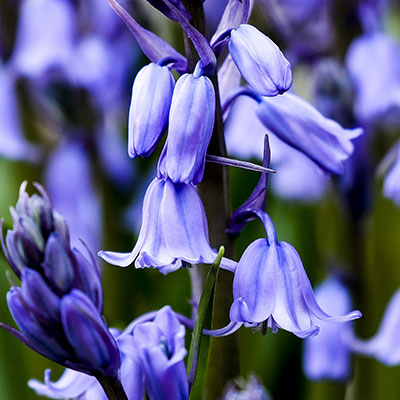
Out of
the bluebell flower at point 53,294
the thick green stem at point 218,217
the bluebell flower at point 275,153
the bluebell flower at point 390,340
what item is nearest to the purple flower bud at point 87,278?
the bluebell flower at point 53,294

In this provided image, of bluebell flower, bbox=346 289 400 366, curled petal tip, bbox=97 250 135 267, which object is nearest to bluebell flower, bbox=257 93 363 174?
curled petal tip, bbox=97 250 135 267

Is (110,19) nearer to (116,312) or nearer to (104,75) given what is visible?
(104,75)

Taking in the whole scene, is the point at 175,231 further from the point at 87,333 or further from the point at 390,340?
the point at 390,340

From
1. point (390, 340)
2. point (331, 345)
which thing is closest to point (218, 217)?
point (390, 340)

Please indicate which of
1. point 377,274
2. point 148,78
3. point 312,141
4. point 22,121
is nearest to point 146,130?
point 148,78

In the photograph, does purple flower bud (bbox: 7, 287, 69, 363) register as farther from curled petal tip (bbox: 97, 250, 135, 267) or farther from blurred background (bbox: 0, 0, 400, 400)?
blurred background (bbox: 0, 0, 400, 400)

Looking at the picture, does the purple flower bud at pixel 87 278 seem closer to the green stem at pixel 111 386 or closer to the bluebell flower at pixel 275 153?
the green stem at pixel 111 386
